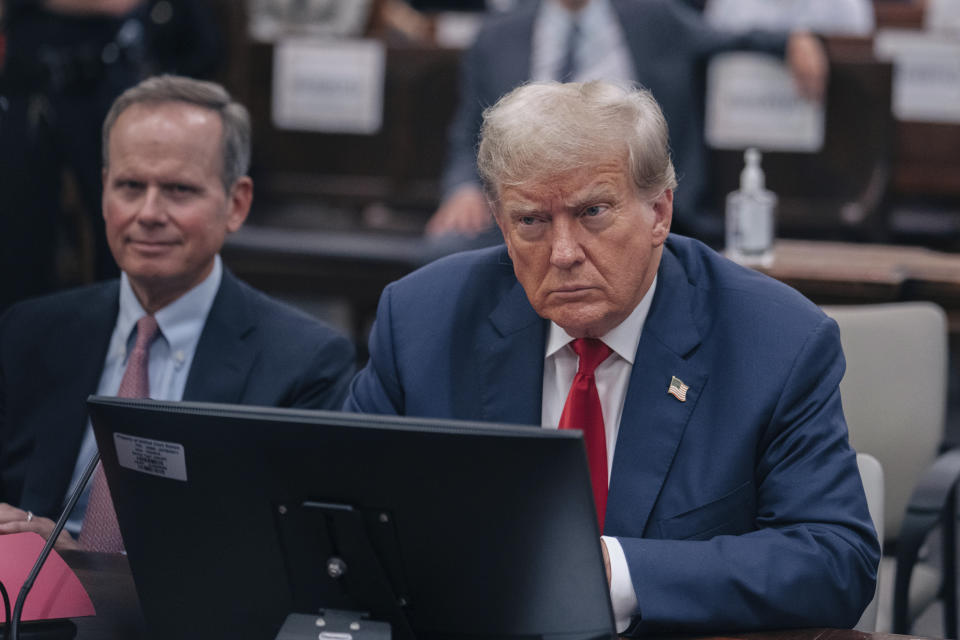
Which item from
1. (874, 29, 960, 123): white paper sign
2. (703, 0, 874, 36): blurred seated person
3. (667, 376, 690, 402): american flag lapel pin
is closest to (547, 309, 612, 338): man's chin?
(667, 376, 690, 402): american flag lapel pin

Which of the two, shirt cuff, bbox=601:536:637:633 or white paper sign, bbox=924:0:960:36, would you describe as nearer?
shirt cuff, bbox=601:536:637:633

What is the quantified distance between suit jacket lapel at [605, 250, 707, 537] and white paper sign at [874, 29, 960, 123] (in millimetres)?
3251

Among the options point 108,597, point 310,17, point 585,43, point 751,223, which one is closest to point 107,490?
point 108,597

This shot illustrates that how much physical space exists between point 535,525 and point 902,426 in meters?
1.56

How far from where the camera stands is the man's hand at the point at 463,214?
4059mm

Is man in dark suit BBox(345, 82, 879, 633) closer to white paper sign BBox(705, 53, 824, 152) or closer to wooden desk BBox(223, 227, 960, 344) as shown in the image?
wooden desk BBox(223, 227, 960, 344)

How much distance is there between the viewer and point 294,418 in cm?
129

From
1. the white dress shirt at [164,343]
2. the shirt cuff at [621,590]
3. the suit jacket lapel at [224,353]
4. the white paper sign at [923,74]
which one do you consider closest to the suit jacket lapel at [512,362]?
the shirt cuff at [621,590]

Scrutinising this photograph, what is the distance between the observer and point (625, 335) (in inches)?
73.5

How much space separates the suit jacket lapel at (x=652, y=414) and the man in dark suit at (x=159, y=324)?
0.69 metres

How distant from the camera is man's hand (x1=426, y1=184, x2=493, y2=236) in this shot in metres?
4.06

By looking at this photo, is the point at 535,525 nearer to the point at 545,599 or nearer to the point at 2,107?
the point at 545,599

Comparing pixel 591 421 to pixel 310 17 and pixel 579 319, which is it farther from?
pixel 310 17

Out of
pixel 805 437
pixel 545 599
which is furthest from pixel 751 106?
pixel 545 599
